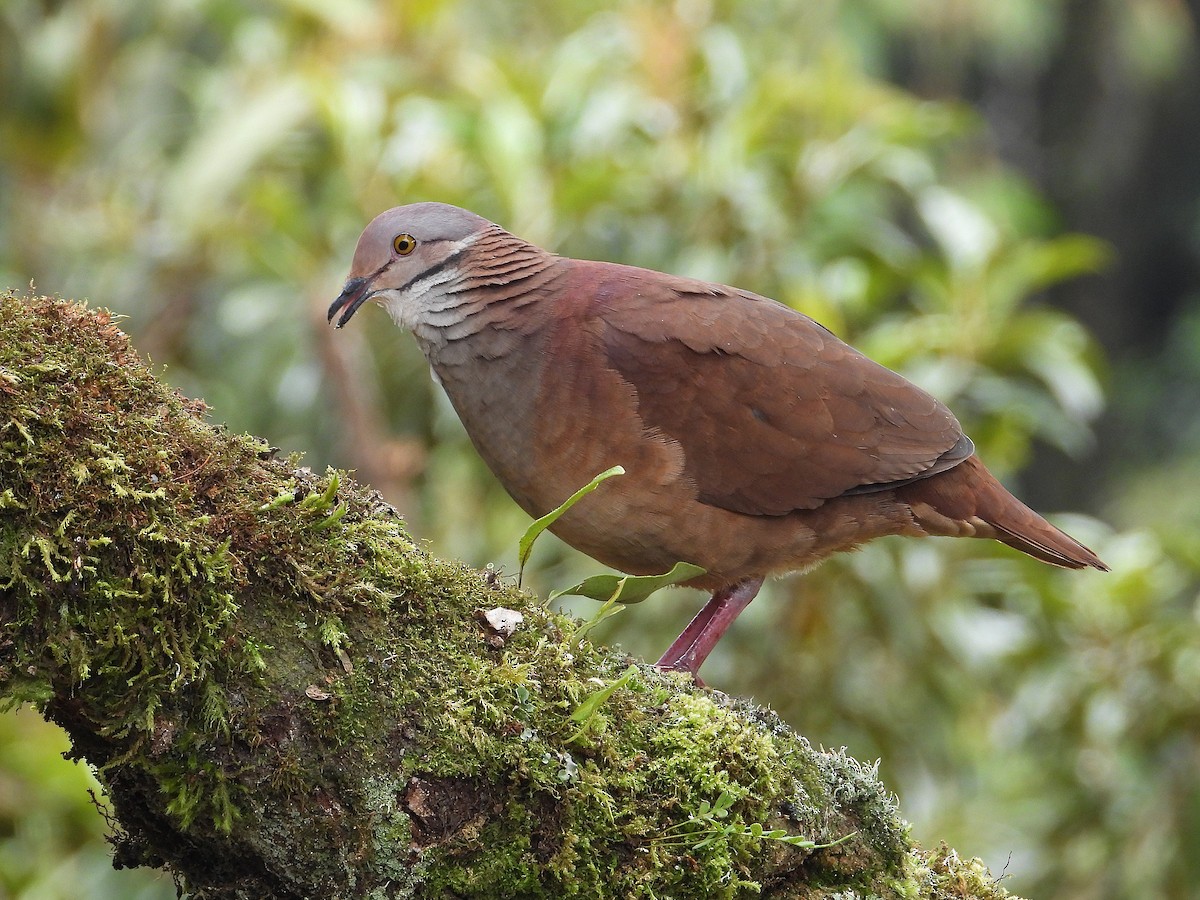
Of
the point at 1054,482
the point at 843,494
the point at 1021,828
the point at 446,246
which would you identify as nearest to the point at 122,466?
the point at 446,246

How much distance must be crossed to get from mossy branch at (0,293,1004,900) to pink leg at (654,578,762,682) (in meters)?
1.11

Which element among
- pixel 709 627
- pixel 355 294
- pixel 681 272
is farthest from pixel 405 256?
pixel 681 272

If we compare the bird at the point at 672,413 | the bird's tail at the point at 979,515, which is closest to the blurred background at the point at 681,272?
the bird's tail at the point at 979,515

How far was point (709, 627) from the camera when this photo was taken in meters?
3.46

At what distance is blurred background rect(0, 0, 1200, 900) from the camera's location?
5.76 m

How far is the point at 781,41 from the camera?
1050cm

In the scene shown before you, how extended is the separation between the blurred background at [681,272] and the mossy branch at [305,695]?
Answer: 350 centimetres

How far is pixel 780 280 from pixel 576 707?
4287 millimetres

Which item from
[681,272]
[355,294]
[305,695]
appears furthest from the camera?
[681,272]

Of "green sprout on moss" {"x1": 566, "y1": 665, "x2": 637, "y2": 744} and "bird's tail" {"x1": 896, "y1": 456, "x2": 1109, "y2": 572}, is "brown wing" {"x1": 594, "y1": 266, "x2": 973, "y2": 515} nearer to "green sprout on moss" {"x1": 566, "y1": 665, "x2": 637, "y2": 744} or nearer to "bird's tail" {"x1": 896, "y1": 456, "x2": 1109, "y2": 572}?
"bird's tail" {"x1": 896, "y1": 456, "x2": 1109, "y2": 572}

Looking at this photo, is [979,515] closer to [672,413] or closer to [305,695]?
[672,413]

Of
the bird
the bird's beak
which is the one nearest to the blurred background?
the bird

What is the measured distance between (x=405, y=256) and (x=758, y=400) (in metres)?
1.09

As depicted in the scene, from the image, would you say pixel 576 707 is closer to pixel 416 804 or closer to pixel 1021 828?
pixel 416 804
